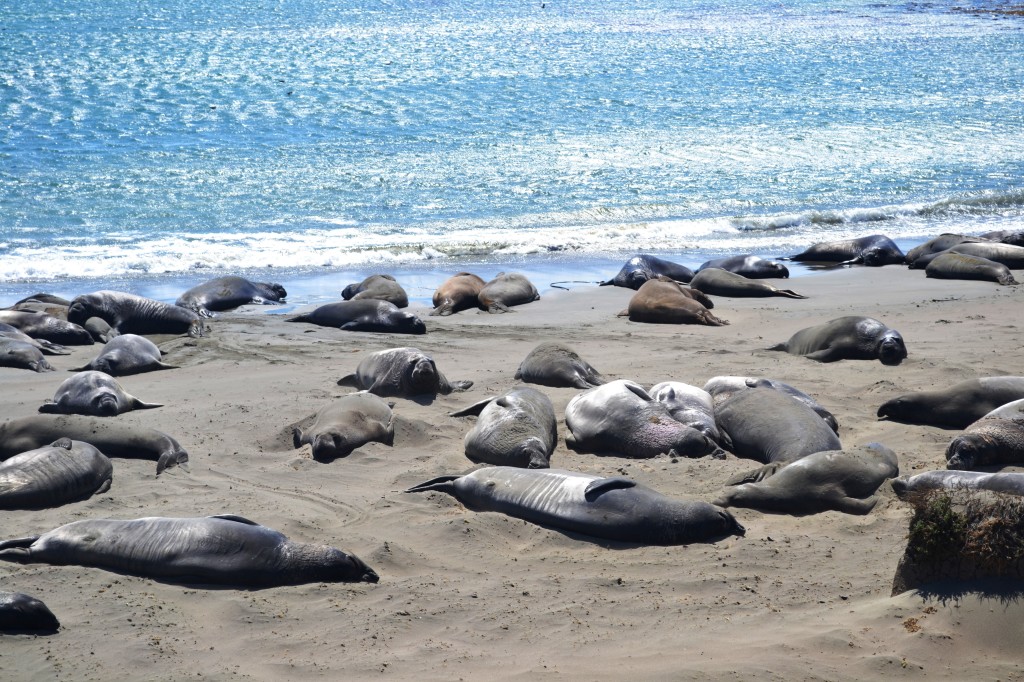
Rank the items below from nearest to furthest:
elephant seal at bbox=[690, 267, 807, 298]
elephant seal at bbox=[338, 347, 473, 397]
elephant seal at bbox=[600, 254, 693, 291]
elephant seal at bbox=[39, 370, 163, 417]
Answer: elephant seal at bbox=[39, 370, 163, 417]
elephant seal at bbox=[338, 347, 473, 397]
elephant seal at bbox=[690, 267, 807, 298]
elephant seal at bbox=[600, 254, 693, 291]

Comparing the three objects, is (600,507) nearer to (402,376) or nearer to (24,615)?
(24,615)

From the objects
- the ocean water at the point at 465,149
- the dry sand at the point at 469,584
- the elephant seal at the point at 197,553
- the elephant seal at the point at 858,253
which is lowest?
the dry sand at the point at 469,584

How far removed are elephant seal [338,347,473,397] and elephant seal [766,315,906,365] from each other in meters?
2.82

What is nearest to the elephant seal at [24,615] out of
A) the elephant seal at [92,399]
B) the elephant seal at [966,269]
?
the elephant seal at [92,399]

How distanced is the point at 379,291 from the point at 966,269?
6572 millimetres

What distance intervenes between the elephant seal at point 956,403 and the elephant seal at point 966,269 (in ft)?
19.0

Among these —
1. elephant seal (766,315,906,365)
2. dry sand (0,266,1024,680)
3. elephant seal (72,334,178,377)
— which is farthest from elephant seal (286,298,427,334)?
elephant seal (766,315,906,365)

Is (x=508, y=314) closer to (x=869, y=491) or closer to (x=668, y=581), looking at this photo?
(x=869, y=491)

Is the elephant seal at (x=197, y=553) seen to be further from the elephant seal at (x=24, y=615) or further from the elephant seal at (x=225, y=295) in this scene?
the elephant seal at (x=225, y=295)

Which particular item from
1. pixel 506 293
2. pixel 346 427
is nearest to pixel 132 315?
pixel 506 293

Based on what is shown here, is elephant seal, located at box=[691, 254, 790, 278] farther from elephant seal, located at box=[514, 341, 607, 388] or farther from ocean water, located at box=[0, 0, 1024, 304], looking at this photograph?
elephant seal, located at box=[514, 341, 607, 388]

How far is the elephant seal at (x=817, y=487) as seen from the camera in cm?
539

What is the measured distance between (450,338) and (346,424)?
3310 millimetres

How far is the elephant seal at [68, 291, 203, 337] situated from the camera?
10156 mm
